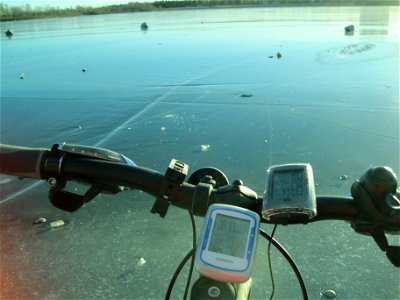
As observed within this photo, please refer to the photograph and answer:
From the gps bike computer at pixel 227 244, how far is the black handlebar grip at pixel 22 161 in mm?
552

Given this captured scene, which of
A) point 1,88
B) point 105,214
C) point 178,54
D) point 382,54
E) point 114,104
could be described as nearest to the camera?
point 105,214

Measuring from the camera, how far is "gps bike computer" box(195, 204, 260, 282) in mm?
780

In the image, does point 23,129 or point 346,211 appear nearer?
point 346,211

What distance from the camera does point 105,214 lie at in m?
3.32

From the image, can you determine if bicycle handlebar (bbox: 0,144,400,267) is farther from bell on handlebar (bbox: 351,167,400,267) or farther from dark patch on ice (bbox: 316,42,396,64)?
dark patch on ice (bbox: 316,42,396,64)

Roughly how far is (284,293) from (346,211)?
5.19ft

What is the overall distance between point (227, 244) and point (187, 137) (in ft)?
13.9

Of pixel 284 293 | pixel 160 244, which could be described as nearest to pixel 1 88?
pixel 160 244

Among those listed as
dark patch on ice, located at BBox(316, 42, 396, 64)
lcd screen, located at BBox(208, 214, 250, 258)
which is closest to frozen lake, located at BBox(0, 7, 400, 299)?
dark patch on ice, located at BBox(316, 42, 396, 64)

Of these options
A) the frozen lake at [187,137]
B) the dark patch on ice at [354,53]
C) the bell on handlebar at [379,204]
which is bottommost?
the frozen lake at [187,137]

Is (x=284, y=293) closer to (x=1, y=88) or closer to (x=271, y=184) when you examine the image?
(x=271, y=184)

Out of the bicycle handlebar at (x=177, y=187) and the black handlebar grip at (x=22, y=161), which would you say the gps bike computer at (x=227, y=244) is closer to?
the bicycle handlebar at (x=177, y=187)

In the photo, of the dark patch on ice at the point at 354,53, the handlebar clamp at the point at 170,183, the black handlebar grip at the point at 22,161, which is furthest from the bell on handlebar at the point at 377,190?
the dark patch on ice at the point at 354,53

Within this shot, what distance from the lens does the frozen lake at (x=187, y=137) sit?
2.58m
